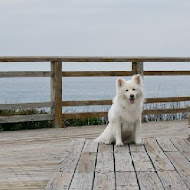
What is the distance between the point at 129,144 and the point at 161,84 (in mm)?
4605

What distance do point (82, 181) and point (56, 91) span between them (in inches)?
169

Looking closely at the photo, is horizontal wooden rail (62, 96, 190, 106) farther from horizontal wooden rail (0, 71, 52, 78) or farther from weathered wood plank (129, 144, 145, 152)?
weathered wood plank (129, 144, 145, 152)

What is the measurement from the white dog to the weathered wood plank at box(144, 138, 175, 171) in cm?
16

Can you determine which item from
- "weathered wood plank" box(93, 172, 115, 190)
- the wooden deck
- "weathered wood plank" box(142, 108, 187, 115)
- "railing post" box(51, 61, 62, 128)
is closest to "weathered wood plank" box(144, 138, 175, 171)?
the wooden deck

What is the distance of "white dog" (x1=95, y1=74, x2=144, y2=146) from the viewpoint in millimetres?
4855

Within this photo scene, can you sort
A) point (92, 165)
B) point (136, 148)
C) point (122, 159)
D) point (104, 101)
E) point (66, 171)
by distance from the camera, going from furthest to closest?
point (104, 101) → point (136, 148) → point (122, 159) → point (92, 165) → point (66, 171)

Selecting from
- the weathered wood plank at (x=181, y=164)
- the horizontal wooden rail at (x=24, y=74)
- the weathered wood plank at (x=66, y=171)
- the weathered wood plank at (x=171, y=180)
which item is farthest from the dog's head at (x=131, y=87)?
the horizontal wooden rail at (x=24, y=74)

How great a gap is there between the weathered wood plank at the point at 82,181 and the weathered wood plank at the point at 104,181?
0.13 ft

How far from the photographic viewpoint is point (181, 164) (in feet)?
12.2

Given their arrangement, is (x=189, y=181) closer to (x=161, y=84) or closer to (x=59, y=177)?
(x=59, y=177)

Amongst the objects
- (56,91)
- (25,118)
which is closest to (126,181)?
(25,118)

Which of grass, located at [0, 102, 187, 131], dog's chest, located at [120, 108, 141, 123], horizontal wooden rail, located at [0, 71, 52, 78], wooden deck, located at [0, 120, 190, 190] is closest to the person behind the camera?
wooden deck, located at [0, 120, 190, 190]
